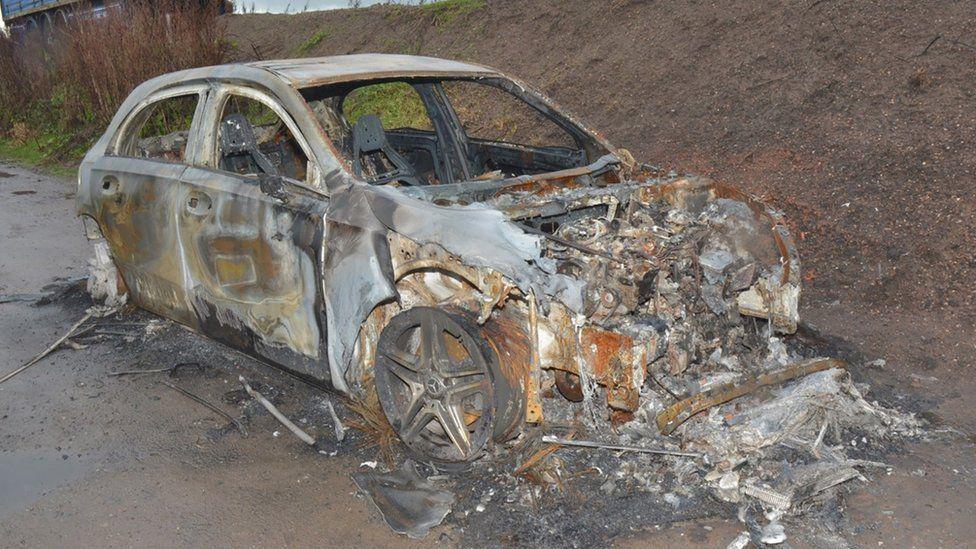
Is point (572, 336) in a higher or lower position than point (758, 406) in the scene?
higher

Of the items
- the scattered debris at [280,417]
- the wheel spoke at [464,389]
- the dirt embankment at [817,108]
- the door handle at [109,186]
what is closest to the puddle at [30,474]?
the scattered debris at [280,417]

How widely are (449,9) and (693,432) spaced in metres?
11.6

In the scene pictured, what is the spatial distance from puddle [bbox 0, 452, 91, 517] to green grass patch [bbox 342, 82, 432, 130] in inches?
286

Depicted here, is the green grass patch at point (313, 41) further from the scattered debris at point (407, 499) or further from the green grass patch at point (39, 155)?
the scattered debris at point (407, 499)

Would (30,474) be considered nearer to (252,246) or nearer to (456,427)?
(252,246)

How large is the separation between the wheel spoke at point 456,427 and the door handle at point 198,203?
1.76 m

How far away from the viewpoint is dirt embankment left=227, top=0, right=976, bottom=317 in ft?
20.1

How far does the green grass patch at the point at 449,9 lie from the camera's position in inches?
537

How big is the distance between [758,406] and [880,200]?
3503mm

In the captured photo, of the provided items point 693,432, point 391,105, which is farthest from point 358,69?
point 391,105

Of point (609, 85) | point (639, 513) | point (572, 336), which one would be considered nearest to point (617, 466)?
point (639, 513)

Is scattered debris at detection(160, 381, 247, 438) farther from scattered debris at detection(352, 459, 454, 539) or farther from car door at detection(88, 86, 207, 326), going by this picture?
scattered debris at detection(352, 459, 454, 539)

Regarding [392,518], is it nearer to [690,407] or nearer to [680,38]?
[690,407]

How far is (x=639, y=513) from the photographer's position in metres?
3.39
